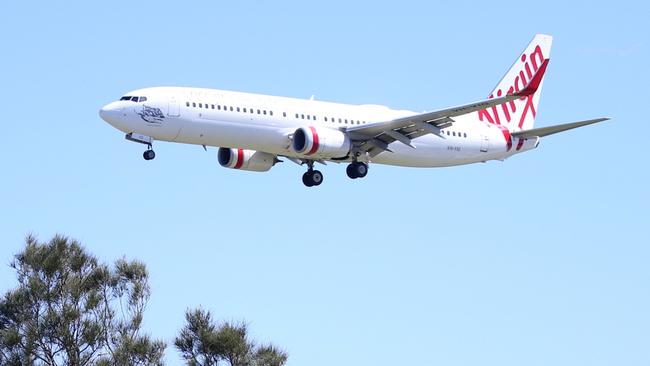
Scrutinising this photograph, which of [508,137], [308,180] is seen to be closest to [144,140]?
[308,180]

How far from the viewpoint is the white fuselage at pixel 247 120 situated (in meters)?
67.3

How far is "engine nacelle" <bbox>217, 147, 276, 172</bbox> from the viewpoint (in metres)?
73.8

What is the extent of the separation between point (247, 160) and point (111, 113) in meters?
8.57

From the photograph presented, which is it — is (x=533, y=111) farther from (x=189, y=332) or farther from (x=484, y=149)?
(x=189, y=332)

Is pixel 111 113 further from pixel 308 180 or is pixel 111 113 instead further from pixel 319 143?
pixel 308 180

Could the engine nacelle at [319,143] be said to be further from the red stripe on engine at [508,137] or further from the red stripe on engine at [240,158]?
the red stripe on engine at [508,137]

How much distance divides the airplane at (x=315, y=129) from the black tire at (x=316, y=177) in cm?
5

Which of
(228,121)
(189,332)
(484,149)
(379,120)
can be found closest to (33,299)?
(189,332)

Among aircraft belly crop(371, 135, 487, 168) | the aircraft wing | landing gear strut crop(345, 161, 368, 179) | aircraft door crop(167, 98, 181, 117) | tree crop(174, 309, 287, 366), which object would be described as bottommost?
tree crop(174, 309, 287, 366)

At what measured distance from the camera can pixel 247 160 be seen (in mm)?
73875

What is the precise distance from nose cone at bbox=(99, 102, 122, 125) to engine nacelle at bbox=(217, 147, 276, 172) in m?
7.71

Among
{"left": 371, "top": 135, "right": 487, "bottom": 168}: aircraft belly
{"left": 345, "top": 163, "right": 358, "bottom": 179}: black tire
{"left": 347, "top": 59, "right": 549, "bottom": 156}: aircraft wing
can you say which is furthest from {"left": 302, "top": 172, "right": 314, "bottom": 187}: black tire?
{"left": 347, "top": 59, "right": 549, "bottom": 156}: aircraft wing

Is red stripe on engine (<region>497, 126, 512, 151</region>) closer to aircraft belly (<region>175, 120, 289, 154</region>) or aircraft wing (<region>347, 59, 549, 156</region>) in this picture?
aircraft wing (<region>347, 59, 549, 156</region>)

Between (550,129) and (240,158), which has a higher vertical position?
(550,129)
